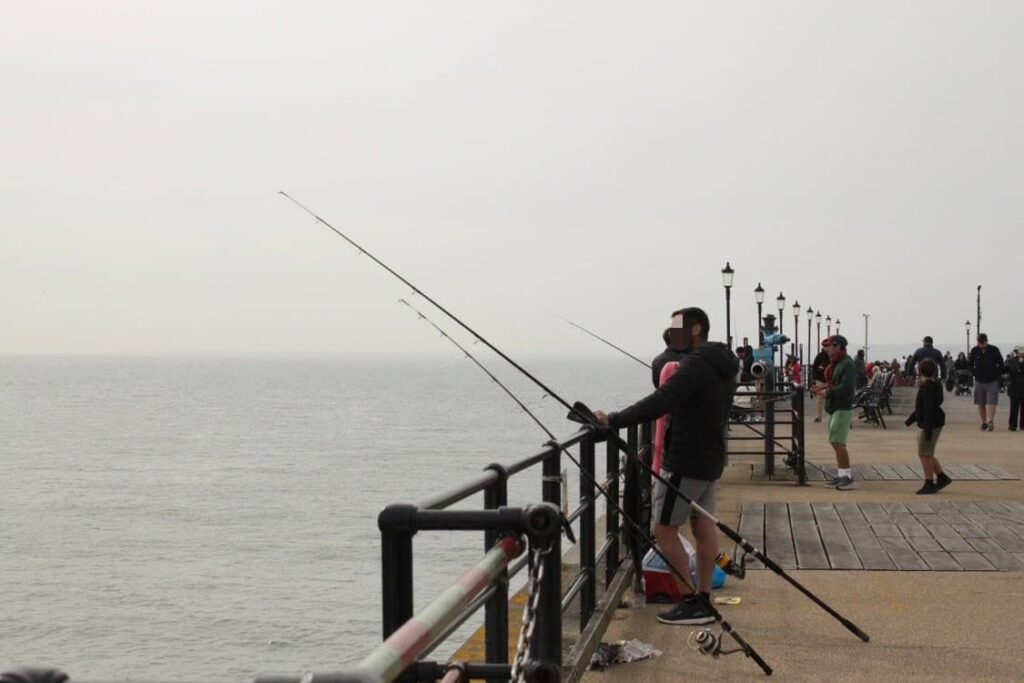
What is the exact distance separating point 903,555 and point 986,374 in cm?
1685

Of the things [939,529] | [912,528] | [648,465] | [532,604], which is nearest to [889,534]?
[912,528]

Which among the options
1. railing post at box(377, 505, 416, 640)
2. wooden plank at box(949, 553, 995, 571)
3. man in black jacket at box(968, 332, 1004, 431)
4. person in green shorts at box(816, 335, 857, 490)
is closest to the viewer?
railing post at box(377, 505, 416, 640)

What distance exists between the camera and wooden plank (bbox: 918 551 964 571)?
32.6ft

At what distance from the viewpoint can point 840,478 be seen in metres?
15.9

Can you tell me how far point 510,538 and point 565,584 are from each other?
4.38 meters

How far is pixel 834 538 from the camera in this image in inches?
454

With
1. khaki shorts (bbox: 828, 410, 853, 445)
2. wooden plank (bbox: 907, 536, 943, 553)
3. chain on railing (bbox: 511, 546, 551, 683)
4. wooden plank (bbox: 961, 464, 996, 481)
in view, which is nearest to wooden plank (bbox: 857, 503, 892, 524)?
wooden plank (bbox: 907, 536, 943, 553)

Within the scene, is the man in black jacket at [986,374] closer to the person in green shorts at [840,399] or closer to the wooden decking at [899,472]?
the wooden decking at [899,472]

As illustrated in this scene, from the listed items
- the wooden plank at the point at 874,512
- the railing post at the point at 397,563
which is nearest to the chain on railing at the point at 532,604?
the railing post at the point at 397,563

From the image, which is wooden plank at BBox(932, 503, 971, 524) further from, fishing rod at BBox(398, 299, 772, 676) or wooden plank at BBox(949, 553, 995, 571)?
fishing rod at BBox(398, 299, 772, 676)

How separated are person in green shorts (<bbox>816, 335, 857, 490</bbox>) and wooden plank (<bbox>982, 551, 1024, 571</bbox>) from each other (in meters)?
5.25

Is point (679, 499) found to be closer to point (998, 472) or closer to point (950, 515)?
point (950, 515)

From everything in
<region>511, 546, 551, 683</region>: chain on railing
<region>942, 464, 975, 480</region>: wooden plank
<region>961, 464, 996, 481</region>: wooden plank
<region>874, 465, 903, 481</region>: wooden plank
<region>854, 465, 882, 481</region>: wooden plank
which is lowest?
<region>854, 465, 882, 481</region>: wooden plank

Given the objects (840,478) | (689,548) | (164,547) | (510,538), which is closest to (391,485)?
(164,547)
